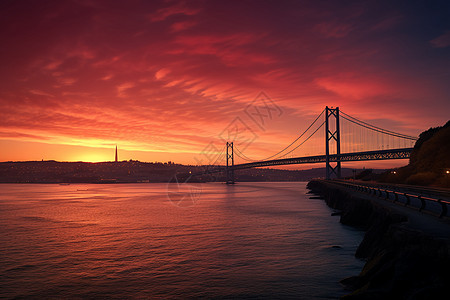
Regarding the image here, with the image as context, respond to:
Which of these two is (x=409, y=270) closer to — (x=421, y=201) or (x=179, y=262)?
(x=421, y=201)

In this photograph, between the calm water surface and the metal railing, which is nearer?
the calm water surface

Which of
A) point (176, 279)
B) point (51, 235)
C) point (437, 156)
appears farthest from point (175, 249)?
point (437, 156)

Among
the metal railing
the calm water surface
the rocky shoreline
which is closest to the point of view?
the rocky shoreline

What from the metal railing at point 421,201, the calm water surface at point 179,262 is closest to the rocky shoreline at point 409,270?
the calm water surface at point 179,262

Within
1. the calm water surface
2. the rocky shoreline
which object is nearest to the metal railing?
the rocky shoreline

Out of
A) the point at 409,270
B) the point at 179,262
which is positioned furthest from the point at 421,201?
the point at 179,262

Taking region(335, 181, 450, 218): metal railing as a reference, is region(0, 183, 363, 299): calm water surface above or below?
below

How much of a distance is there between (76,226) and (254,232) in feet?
55.3

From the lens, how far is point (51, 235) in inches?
1041

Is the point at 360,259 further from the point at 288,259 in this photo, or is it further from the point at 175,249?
the point at 175,249

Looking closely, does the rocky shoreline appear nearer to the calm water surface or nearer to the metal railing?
the calm water surface

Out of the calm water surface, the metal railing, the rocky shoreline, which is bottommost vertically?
the calm water surface

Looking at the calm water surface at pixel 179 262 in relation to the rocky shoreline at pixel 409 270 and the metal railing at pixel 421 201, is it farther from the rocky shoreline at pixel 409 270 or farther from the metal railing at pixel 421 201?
the metal railing at pixel 421 201

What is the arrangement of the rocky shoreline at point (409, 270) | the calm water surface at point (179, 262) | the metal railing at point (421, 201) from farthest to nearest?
the metal railing at point (421, 201), the calm water surface at point (179, 262), the rocky shoreline at point (409, 270)
